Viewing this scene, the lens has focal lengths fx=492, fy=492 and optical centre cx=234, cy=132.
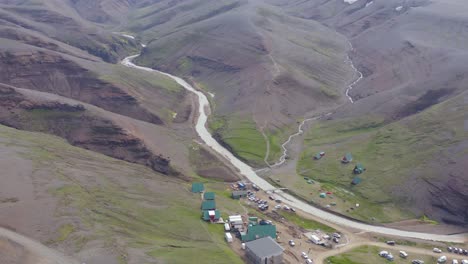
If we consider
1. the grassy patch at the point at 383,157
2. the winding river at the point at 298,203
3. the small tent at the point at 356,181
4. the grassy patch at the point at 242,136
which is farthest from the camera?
the grassy patch at the point at 242,136

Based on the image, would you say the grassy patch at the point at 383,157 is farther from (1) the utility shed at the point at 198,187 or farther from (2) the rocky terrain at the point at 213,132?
(1) the utility shed at the point at 198,187

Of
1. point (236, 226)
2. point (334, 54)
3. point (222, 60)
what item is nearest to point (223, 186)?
point (236, 226)

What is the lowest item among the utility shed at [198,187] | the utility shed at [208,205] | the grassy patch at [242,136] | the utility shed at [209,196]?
the grassy patch at [242,136]

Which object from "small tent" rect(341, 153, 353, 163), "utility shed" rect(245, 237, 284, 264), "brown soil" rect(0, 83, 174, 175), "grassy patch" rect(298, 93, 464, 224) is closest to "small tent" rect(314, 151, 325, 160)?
"grassy patch" rect(298, 93, 464, 224)

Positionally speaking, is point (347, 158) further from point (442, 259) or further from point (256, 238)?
point (256, 238)

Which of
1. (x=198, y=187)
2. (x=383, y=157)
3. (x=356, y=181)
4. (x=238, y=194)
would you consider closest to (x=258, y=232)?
(x=238, y=194)

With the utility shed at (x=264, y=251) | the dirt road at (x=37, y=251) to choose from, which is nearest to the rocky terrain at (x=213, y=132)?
the dirt road at (x=37, y=251)

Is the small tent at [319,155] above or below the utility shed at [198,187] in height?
below
